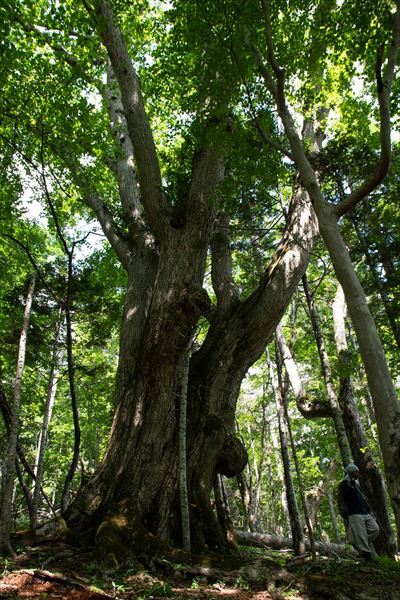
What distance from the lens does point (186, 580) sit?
144 inches

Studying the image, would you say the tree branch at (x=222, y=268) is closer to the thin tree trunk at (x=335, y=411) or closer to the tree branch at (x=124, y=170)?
the tree branch at (x=124, y=170)

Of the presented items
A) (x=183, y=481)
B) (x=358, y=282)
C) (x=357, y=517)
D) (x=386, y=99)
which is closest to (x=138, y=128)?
(x=386, y=99)

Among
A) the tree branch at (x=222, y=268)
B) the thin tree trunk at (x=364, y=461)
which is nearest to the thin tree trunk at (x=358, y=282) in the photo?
the tree branch at (x=222, y=268)

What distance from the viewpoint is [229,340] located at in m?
6.19

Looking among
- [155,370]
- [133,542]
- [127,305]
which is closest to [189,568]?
[133,542]

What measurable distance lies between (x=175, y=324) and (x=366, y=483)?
622cm

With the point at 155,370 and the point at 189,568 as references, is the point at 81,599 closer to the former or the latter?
the point at 189,568

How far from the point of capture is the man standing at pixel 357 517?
18.9ft

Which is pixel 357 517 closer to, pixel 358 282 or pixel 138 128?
pixel 358 282

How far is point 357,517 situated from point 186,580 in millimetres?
3535

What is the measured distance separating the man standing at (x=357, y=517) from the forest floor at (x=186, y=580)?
1550 millimetres

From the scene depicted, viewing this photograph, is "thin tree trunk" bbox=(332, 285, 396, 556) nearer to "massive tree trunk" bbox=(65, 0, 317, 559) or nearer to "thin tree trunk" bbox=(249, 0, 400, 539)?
"massive tree trunk" bbox=(65, 0, 317, 559)

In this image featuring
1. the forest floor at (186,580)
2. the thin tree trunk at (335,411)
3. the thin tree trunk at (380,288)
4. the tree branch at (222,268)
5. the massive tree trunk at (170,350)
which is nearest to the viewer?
the forest floor at (186,580)

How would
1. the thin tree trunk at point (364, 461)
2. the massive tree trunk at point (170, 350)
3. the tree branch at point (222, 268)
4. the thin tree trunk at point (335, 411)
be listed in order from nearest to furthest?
1. the massive tree trunk at point (170, 350)
2. the thin tree trunk at point (335, 411)
3. the tree branch at point (222, 268)
4. the thin tree trunk at point (364, 461)
